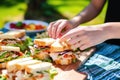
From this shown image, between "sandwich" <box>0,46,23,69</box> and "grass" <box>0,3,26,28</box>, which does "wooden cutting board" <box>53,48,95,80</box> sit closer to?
"sandwich" <box>0,46,23,69</box>

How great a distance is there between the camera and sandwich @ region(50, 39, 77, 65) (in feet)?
11.0

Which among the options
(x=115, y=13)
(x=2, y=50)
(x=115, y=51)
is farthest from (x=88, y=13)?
(x=2, y=50)

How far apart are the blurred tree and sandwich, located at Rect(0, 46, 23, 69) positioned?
5.27m

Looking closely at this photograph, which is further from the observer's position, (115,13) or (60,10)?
(60,10)

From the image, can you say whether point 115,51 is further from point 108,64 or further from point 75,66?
point 75,66

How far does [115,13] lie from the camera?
161 inches

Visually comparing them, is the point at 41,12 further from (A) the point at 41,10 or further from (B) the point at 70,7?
(B) the point at 70,7

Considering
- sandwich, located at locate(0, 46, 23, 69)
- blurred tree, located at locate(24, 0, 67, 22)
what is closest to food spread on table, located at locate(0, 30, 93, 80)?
sandwich, located at locate(0, 46, 23, 69)

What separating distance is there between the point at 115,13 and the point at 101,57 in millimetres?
669

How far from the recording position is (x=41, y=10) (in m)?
9.19

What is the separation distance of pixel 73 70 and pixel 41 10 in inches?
240

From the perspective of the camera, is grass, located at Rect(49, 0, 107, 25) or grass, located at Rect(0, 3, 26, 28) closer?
grass, located at Rect(0, 3, 26, 28)

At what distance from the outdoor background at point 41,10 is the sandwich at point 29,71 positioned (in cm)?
547

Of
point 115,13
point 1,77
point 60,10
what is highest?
point 60,10
